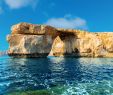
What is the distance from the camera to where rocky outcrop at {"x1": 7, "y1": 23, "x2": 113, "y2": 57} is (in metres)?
88.6

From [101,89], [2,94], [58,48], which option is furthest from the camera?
[58,48]

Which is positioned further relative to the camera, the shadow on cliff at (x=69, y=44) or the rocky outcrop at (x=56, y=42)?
the shadow on cliff at (x=69, y=44)

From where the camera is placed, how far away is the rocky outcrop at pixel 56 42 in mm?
88562

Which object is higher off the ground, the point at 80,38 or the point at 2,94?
the point at 80,38

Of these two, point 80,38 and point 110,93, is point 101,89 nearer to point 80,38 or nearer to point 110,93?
point 110,93

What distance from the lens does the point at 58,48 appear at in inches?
4464

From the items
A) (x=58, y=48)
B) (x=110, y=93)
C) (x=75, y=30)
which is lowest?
(x=110, y=93)

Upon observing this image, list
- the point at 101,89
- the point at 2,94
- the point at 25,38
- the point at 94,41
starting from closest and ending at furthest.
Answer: the point at 2,94, the point at 101,89, the point at 25,38, the point at 94,41

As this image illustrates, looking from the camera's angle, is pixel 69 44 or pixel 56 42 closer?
pixel 69 44

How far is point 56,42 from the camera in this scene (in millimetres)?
119688

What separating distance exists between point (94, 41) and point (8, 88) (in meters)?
80.1

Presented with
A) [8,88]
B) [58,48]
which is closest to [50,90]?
[8,88]

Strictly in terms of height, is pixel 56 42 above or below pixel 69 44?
above

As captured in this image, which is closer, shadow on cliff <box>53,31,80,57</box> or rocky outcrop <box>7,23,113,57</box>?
rocky outcrop <box>7,23,113,57</box>
